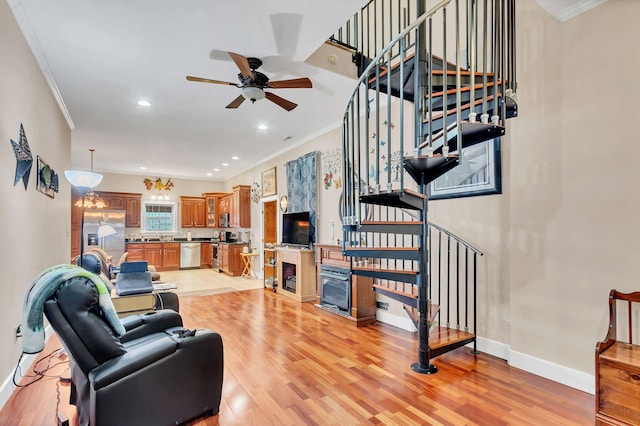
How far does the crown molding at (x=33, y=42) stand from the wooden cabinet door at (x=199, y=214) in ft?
Result: 21.4

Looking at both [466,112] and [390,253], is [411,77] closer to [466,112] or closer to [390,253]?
[466,112]

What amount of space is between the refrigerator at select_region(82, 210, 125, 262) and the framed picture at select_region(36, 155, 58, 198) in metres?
5.14

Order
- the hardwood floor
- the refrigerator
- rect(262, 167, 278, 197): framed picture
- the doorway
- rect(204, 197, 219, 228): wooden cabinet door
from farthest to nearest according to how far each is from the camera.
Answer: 1. rect(204, 197, 219, 228): wooden cabinet door
2. the refrigerator
3. the doorway
4. rect(262, 167, 278, 197): framed picture
5. the hardwood floor

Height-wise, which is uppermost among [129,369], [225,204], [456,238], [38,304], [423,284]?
[225,204]

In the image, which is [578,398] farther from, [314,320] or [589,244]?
[314,320]

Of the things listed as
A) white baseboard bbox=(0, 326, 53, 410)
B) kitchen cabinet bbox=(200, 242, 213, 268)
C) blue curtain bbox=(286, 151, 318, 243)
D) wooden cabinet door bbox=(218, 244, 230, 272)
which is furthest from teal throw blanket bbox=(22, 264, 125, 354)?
kitchen cabinet bbox=(200, 242, 213, 268)

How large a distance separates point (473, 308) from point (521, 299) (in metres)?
0.56

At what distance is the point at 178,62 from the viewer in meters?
3.33

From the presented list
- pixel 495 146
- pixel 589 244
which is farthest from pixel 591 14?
pixel 589 244

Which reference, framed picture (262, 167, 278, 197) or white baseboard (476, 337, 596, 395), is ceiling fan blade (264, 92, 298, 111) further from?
framed picture (262, 167, 278, 197)

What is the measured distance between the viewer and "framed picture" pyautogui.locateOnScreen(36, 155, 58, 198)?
333 centimetres

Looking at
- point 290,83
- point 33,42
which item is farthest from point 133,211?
point 290,83

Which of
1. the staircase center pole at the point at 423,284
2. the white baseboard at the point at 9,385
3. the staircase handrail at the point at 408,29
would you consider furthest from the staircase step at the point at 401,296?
the white baseboard at the point at 9,385

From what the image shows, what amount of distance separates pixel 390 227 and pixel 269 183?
5.31 meters
